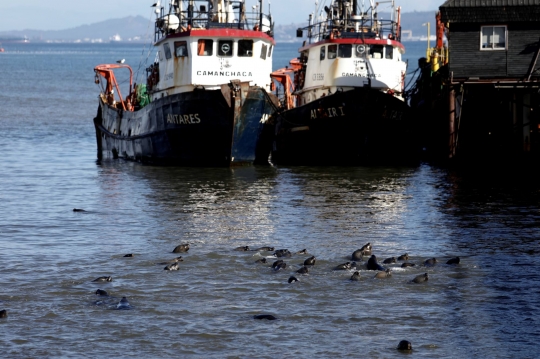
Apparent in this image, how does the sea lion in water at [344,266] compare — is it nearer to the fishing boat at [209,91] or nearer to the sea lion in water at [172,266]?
the sea lion in water at [172,266]

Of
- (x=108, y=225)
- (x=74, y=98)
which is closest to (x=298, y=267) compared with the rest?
(x=108, y=225)

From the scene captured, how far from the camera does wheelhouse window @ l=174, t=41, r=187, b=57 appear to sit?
36.2 m

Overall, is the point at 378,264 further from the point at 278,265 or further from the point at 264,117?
the point at 264,117

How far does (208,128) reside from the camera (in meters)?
34.7

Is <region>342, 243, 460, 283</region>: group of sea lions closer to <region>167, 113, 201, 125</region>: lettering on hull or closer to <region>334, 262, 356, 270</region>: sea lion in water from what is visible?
<region>334, 262, 356, 270</region>: sea lion in water

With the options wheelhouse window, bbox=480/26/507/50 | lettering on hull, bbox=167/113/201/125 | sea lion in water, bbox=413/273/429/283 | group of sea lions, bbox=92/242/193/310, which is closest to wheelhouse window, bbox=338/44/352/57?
wheelhouse window, bbox=480/26/507/50

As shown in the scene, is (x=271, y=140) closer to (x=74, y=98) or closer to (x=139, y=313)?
(x=139, y=313)

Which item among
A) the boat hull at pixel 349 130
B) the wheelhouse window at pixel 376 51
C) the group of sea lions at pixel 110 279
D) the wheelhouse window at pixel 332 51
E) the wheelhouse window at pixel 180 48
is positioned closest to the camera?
the group of sea lions at pixel 110 279

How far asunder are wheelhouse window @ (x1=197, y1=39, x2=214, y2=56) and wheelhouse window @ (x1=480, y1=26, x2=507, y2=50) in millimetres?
9693

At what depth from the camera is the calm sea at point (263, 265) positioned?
46.4 ft

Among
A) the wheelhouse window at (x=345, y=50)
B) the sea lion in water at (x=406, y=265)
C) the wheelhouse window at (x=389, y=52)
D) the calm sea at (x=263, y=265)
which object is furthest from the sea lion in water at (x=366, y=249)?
the wheelhouse window at (x=389, y=52)

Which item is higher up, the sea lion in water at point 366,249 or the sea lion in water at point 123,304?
the sea lion in water at point 366,249

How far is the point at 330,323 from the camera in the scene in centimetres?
1488

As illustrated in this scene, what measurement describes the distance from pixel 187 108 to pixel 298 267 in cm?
1673
